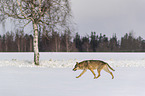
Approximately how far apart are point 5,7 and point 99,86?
13.2 meters

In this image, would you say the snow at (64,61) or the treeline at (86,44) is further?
the treeline at (86,44)

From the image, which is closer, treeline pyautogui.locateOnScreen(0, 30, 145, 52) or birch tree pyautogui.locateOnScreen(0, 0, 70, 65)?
birch tree pyautogui.locateOnScreen(0, 0, 70, 65)

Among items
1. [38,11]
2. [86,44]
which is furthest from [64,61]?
[86,44]

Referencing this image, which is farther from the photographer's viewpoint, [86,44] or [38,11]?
[86,44]

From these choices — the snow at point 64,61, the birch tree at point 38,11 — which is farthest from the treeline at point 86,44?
the birch tree at point 38,11

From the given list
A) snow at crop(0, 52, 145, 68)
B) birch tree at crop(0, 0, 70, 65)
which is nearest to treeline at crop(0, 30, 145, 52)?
snow at crop(0, 52, 145, 68)

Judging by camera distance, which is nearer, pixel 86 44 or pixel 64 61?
pixel 64 61

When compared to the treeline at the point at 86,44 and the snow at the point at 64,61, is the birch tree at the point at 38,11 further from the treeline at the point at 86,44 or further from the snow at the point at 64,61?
the treeline at the point at 86,44

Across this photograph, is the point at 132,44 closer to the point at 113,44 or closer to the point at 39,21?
the point at 113,44

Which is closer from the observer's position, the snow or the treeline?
the snow

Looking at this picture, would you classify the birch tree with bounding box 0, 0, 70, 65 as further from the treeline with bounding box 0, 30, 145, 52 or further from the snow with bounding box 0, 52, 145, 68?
the treeline with bounding box 0, 30, 145, 52

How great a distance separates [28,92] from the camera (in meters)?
6.59

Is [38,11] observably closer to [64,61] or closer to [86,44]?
[64,61]

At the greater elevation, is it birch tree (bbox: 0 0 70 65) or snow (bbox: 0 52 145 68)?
birch tree (bbox: 0 0 70 65)
